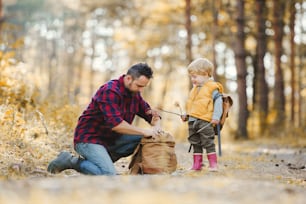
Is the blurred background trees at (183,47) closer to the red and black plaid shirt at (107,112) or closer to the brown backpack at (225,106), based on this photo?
the red and black plaid shirt at (107,112)

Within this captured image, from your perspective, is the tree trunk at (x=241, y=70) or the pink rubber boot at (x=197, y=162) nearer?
the pink rubber boot at (x=197, y=162)

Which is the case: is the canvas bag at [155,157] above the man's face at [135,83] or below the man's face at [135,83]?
below

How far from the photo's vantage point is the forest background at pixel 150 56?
10.8 meters

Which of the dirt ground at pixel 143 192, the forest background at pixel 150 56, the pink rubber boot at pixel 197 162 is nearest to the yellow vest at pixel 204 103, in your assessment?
the pink rubber boot at pixel 197 162

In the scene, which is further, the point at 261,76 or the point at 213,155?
the point at 261,76

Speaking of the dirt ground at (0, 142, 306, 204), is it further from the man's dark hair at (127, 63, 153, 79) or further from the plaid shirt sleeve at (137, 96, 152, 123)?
the plaid shirt sleeve at (137, 96, 152, 123)

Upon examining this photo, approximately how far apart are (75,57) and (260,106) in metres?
32.4

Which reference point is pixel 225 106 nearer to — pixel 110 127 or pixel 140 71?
pixel 140 71

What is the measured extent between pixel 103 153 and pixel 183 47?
69.9 feet

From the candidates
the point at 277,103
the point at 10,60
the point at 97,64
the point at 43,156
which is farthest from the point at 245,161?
the point at 97,64

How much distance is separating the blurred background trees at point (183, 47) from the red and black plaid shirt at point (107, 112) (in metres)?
3.61

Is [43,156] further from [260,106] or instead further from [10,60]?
[260,106]

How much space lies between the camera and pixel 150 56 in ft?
102

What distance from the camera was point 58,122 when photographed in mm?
11289
